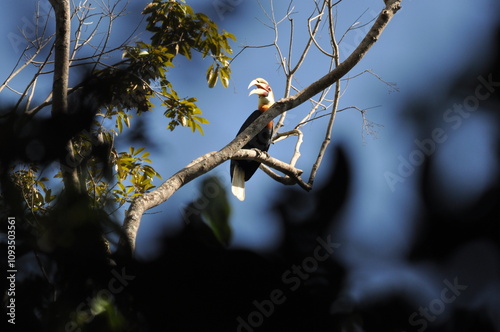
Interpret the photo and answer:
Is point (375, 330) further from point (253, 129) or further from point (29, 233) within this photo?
point (253, 129)

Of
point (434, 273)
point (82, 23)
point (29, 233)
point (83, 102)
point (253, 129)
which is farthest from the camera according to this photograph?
point (82, 23)

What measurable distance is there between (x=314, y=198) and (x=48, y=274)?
1.52 feet

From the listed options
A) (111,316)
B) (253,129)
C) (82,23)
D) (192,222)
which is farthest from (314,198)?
(82,23)

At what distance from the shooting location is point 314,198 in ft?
2.71

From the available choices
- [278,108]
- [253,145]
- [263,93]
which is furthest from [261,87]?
[278,108]

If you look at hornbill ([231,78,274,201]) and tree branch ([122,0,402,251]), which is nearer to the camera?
tree branch ([122,0,402,251])

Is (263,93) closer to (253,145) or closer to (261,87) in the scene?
(261,87)

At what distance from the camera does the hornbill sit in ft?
14.9

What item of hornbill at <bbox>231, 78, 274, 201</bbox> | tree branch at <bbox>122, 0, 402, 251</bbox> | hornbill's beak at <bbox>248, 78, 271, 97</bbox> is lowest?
tree branch at <bbox>122, 0, 402, 251</bbox>

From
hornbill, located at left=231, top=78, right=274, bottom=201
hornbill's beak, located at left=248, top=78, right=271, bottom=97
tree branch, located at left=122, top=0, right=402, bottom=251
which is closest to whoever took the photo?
tree branch, located at left=122, top=0, right=402, bottom=251

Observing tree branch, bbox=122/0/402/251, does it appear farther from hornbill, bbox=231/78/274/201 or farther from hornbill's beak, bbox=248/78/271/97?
hornbill's beak, bbox=248/78/271/97

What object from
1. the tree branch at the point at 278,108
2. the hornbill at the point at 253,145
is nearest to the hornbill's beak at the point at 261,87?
the hornbill at the point at 253,145

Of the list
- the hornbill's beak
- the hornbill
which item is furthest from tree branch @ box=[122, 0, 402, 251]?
the hornbill's beak

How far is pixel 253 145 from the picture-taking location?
4.71 metres
